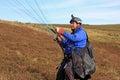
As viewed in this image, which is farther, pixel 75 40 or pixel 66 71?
pixel 66 71

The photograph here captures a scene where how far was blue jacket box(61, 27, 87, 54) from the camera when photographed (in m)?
10.5

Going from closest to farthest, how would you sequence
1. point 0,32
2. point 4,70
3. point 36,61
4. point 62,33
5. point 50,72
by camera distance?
point 62,33 → point 4,70 → point 50,72 → point 36,61 → point 0,32

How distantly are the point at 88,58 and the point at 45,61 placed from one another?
9.68 metres

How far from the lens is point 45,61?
20.5m

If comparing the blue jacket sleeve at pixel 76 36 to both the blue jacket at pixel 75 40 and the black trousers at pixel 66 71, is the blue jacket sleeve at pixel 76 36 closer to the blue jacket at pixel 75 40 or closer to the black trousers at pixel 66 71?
the blue jacket at pixel 75 40

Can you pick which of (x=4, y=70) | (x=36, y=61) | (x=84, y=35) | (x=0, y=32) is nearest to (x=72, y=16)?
(x=84, y=35)

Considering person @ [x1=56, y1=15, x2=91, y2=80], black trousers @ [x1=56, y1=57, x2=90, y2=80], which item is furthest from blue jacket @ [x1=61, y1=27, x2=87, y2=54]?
black trousers @ [x1=56, y1=57, x2=90, y2=80]

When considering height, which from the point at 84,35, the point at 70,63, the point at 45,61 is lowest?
the point at 45,61

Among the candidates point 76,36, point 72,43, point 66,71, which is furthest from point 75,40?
point 66,71

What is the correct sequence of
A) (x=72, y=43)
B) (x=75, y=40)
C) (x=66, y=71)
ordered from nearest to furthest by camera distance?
(x=75, y=40), (x=72, y=43), (x=66, y=71)

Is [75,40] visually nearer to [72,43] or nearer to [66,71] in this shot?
[72,43]

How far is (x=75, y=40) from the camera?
1055 centimetres

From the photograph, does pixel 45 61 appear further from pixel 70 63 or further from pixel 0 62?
pixel 70 63

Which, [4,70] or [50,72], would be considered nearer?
[4,70]
